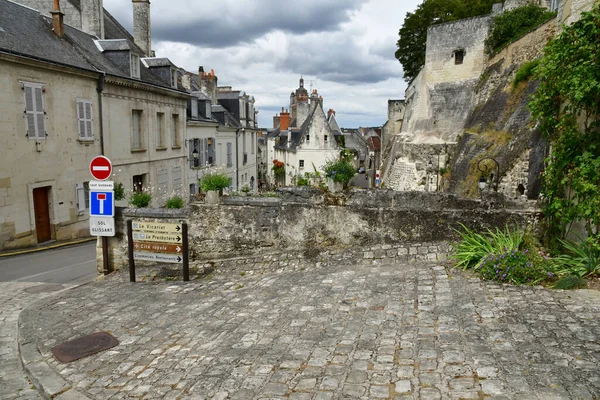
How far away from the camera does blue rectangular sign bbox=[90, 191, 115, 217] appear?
25.2ft

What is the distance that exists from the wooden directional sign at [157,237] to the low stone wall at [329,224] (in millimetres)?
411

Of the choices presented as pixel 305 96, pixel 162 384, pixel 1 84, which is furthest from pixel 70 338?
pixel 305 96

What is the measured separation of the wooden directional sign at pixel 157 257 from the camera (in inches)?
291

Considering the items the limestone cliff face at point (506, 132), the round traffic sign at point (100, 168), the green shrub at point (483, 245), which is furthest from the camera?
the limestone cliff face at point (506, 132)

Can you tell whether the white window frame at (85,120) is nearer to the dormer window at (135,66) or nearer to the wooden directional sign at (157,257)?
the dormer window at (135,66)

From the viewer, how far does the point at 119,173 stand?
55.2 feet

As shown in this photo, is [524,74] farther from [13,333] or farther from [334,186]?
[13,333]

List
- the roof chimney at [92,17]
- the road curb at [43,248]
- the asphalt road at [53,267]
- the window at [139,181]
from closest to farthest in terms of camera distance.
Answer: the asphalt road at [53,267]
the road curb at [43,248]
the roof chimney at [92,17]
the window at [139,181]

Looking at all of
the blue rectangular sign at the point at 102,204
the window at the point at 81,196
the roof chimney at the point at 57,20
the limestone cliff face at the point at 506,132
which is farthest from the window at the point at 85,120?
the limestone cliff face at the point at 506,132

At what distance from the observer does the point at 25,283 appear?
8484 millimetres

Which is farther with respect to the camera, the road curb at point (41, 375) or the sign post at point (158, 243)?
the sign post at point (158, 243)

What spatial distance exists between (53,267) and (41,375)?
6811 mm

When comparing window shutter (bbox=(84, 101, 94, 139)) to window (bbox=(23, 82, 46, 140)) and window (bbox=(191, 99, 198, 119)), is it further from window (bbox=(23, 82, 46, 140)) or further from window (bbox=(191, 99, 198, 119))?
window (bbox=(191, 99, 198, 119))

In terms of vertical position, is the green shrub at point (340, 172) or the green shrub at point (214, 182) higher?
the green shrub at point (340, 172)
